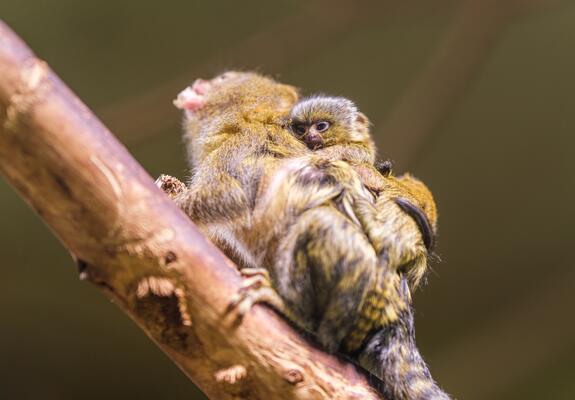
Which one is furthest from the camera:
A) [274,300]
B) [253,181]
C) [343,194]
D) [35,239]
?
[35,239]

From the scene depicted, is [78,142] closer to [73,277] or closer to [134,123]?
[134,123]

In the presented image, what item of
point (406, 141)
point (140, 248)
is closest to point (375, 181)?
point (140, 248)

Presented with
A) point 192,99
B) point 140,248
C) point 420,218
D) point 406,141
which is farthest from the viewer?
point 406,141

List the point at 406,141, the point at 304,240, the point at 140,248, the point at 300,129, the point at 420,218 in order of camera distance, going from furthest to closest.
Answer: the point at 406,141
the point at 300,129
the point at 420,218
the point at 304,240
the point at 140,248

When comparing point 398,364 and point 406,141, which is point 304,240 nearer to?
point 398,364

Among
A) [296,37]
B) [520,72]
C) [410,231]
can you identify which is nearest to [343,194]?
[410,231]


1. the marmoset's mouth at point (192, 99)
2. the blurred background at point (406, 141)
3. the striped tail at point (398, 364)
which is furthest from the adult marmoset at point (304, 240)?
the blurred background at point (406, 141)

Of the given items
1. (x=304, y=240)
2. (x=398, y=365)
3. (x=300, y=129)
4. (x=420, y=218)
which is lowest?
(x=398, y=365)
